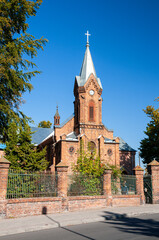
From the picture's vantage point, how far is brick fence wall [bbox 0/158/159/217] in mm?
11344

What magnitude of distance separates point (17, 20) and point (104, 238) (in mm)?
12668

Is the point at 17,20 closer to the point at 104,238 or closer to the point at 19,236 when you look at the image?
the point at 19,236

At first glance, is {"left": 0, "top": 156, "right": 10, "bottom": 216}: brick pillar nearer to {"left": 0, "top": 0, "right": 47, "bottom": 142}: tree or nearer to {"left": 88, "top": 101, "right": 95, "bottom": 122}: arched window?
{"left": 0, "top": 0, "right": 47, "bottom": 142}: tree

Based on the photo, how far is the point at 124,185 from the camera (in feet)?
55.1

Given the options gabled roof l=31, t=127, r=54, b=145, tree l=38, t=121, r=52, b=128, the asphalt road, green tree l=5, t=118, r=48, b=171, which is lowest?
the asphalt road

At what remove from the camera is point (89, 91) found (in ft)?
111

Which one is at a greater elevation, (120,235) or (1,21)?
(1,21)

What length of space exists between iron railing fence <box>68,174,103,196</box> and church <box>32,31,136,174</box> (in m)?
14.6

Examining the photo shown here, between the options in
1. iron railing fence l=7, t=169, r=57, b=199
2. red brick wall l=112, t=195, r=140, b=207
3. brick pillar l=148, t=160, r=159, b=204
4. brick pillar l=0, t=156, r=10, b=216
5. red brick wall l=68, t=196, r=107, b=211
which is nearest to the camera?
brick pillar l=0, t=156, r=10, b=216

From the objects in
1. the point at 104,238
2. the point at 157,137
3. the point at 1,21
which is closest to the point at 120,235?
the point at 104,238

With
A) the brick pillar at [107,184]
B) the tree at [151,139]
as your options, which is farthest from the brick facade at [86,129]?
the brick pillar at [107,184]

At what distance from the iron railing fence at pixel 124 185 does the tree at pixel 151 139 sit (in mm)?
12729

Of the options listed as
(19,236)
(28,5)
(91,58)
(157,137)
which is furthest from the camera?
(91,58)

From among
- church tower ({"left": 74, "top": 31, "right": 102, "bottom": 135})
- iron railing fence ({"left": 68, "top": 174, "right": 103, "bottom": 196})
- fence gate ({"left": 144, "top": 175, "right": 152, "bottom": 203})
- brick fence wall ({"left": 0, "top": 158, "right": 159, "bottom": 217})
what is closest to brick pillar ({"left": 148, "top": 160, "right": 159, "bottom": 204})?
brick fence wall ({"left": 0, "top": 158, "right": 159, "bottom": 217})
